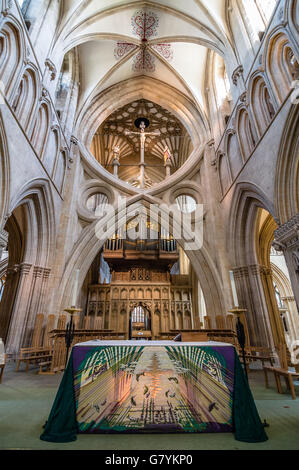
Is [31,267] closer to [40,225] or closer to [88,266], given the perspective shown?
[40,225]

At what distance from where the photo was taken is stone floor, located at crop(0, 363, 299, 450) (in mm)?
2044

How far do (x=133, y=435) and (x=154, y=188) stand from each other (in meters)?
10.2

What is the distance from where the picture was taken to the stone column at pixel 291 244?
208 inches

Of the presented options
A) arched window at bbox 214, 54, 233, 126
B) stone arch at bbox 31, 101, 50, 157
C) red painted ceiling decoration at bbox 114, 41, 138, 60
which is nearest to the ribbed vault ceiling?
red painted ceiling decoration at bbox 114, 41, 138, 60

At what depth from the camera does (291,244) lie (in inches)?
216

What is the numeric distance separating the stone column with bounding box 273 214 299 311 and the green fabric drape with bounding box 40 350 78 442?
4724 mm

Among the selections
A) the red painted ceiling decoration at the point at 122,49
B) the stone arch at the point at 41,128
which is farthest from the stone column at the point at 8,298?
the red painted ceiling decoration at the point at 122,49

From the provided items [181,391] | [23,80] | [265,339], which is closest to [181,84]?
[23,80]

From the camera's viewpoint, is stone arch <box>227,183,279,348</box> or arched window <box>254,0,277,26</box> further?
stone arch <box>227,183,279,348</box>

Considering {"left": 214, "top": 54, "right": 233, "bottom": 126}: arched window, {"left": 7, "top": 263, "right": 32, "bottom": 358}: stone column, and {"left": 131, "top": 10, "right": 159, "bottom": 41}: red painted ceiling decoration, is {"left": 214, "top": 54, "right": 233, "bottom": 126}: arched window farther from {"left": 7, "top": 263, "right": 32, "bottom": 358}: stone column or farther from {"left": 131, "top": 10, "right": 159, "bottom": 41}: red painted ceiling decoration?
{"left": 7, "top": 263, "right": 32, "bottom": 358}: stone column

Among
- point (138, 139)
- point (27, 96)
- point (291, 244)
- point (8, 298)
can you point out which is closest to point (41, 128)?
point (27, 96)

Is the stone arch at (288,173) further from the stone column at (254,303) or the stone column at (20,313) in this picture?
the stone column at (20,313)

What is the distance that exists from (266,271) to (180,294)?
595 centimetres
